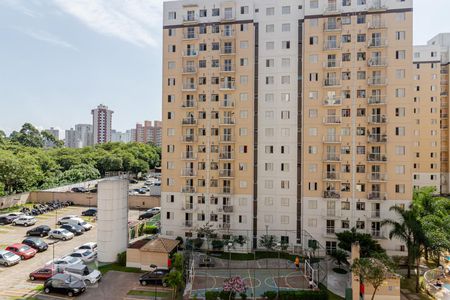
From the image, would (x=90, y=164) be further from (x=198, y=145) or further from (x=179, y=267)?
(x=179, y=267)

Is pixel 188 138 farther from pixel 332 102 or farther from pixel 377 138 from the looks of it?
pixel 377 138

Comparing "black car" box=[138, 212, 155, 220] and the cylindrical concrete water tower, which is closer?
the cylindrical concrete water tower

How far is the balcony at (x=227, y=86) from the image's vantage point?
4194cm

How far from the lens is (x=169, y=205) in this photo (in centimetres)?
4369

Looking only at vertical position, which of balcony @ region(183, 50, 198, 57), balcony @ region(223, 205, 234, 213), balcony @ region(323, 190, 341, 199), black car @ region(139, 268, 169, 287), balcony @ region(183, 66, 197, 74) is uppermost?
balcony @ region(183, 50, 198, 57)

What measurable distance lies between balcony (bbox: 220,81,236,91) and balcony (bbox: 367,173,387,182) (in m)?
22.0

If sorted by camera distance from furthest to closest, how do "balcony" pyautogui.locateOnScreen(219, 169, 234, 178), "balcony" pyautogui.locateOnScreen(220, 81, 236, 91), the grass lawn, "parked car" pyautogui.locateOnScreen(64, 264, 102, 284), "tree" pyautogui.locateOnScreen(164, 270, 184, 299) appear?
"balcony" pyautogui.locateOnScreen(219, 169, 234, 178)
"balcony" pyautogui.locateOnScreen(220, 81, 236, 91)
the grass lawn
"parked car" pyautogui.locateOnScreen(64, 264, 102, 284)
"tree" pyautogui.locateOnScreen(164, 270, 184, 299)

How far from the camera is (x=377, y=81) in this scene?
39.5 m

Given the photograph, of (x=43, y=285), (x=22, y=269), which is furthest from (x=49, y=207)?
(x=43, y=285)

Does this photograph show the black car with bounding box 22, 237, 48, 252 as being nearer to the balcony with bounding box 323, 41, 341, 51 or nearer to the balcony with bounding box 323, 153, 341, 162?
the balcony with bounding box 323, 153, 341, 162

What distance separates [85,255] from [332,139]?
34896 millimetres

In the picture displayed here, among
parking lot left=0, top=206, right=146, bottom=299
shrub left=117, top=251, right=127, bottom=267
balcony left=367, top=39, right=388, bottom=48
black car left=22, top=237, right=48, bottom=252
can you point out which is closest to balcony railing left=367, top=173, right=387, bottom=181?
balcony left=367, top=39, right=388, bottom=48

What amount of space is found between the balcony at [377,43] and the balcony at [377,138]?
38.6ft

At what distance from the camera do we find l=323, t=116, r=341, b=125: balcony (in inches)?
1572
